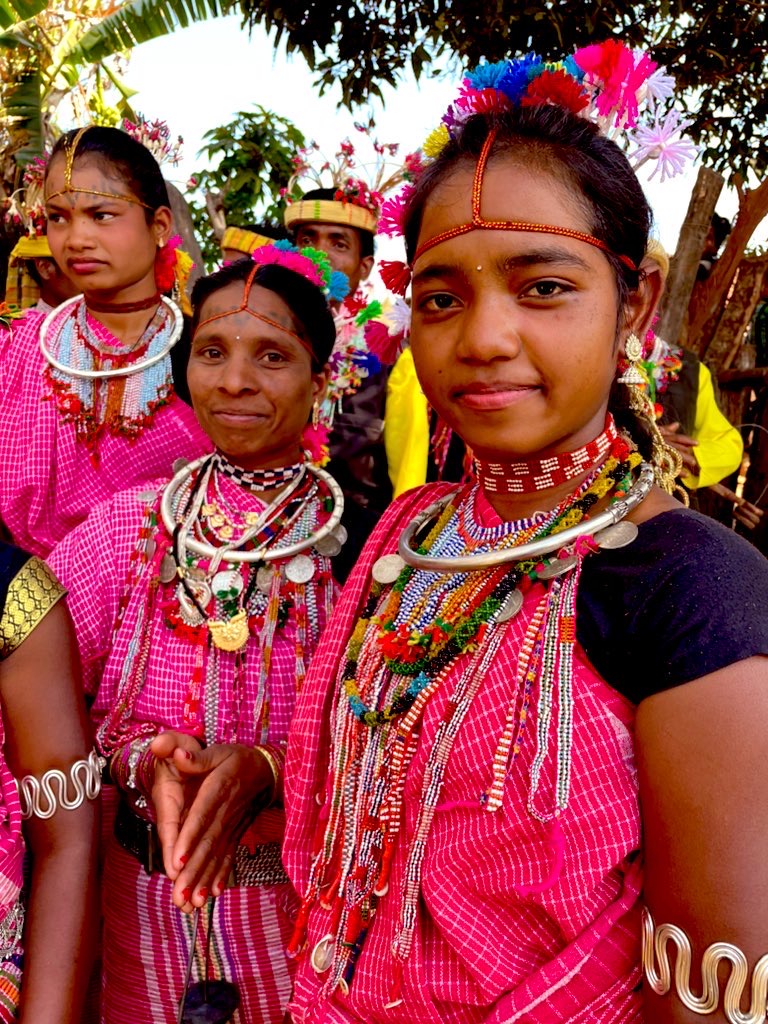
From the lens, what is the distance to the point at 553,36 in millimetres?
4441

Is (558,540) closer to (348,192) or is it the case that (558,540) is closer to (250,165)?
(348,192)

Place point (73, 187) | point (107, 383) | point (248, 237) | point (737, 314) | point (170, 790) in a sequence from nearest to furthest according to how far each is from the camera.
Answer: point (170, 790) → point (73, 187) → point (107, 383) → point (248, 237) → point (737, 314)

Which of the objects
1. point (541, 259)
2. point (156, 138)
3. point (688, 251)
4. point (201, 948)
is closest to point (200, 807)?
point (201, 948)

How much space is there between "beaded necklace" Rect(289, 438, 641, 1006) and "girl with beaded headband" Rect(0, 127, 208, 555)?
1.59 metres

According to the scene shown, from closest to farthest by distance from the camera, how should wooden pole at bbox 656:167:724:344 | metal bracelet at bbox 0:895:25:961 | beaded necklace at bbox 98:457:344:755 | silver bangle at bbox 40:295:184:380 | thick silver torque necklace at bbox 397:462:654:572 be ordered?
thick silver torque necklace at bbox 397:462:654:572
metal bracelet at bbox 0:895:25:961
beaded necklace at bbox 98:457:344:755
silver bangle at bbox 40:295:184:380
wooden pole at bbox 656:167:724:344

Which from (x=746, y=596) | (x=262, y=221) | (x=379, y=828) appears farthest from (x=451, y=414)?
(x=262, y=221)

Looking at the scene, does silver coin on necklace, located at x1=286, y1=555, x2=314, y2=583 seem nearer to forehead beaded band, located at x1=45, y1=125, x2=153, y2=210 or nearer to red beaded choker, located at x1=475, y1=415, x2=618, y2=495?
red beaded choker, located at x1=475, y1=415, x2=618, y2=495

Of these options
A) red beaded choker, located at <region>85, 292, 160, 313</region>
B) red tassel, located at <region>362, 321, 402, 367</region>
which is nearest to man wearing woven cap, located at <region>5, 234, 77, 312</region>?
red beaded choker, located at <region>85, 292, 160, 313</region>

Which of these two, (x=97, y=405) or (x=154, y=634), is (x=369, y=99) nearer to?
(x=97, y=405)

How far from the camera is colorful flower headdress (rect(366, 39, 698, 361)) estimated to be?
4.39 ft

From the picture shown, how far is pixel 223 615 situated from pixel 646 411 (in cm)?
115

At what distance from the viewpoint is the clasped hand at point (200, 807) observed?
5.19 feet

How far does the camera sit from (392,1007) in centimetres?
134

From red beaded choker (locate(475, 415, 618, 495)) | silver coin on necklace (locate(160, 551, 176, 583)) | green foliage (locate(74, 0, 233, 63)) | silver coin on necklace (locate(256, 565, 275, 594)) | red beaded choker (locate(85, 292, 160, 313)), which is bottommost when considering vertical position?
silver coin on necklace (locate(256, 565, 275, 594))
